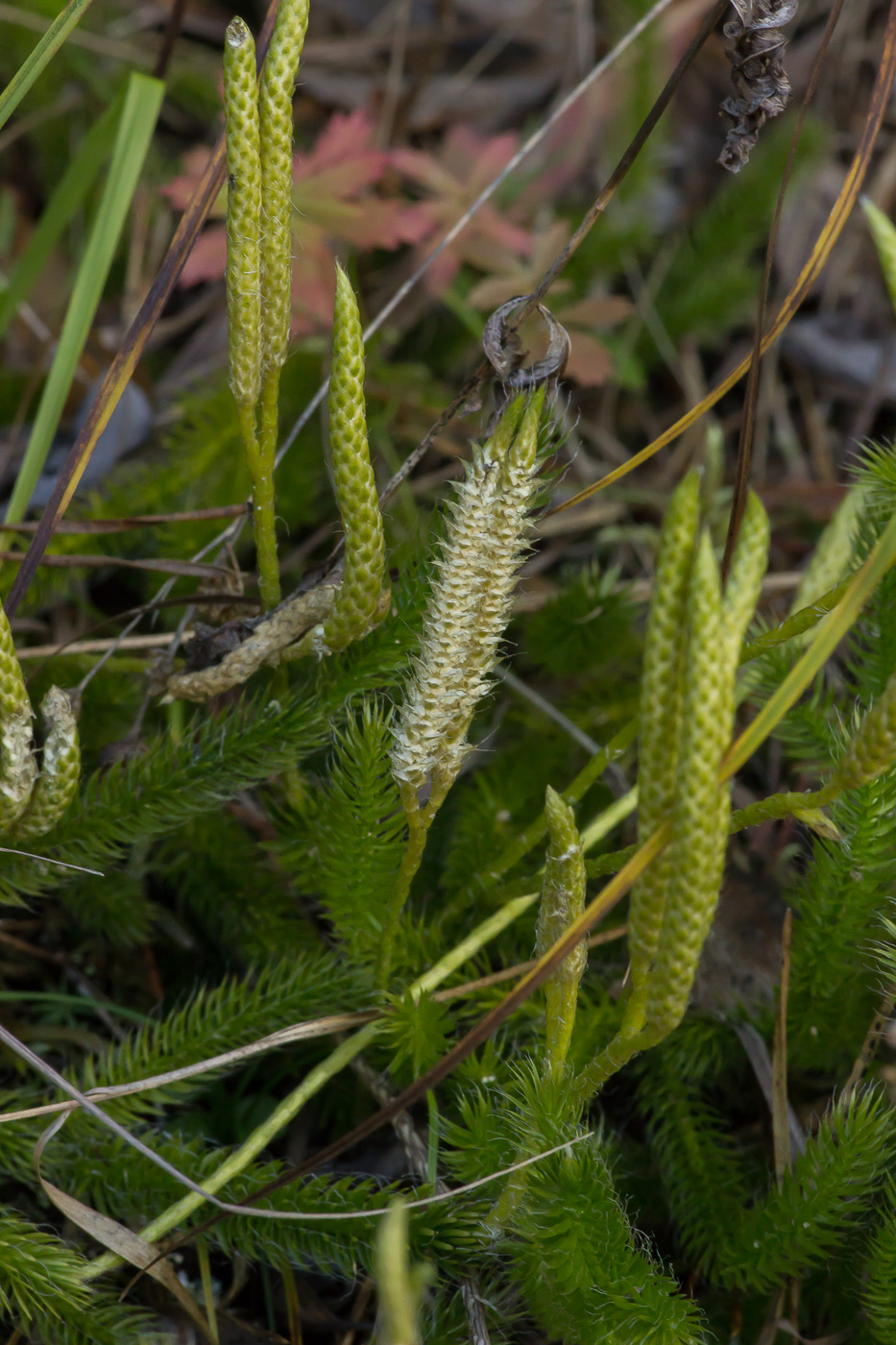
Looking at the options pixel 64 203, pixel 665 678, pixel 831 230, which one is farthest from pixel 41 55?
pixel 665 678

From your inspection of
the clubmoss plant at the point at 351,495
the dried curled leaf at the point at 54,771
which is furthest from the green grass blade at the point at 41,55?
the dried curled leaf at the point at 54,771

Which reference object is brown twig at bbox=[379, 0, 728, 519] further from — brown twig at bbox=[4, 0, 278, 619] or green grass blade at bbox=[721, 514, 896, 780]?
green grass blade at bbox=[721, 514, 896, 780]

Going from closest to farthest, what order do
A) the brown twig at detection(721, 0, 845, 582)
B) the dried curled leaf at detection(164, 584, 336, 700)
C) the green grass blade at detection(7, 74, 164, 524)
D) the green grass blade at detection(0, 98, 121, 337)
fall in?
the brown twig at detection(721, 0, 845, 582) < the dried curled leaf at detection(164, 584, 336, 700) < the green grass blade at detection(7, 74, 164, 524) < the green grass blade at detection(0, 98, 121, 337)

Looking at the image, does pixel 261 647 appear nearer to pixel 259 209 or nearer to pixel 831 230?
pixel 259 209

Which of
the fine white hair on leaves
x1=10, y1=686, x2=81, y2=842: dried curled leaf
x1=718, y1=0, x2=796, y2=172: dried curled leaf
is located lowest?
x1=10, y1=686, x2=81, y2=842: dried curled leaf

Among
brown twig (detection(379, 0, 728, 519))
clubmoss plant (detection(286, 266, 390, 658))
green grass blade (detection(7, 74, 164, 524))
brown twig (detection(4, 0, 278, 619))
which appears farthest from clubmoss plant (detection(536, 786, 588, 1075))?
green grass blade (detection(7, 74, 164, 524))

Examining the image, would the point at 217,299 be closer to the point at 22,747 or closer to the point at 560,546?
the point at 560,546
